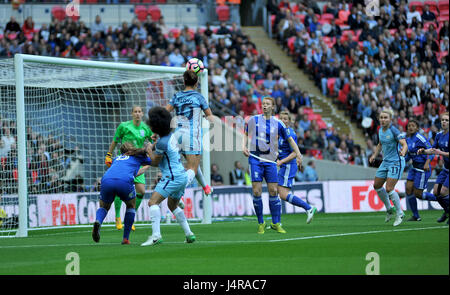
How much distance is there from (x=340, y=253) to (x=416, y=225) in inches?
215

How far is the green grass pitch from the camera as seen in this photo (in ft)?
25.0

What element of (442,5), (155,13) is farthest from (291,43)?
(442,5)

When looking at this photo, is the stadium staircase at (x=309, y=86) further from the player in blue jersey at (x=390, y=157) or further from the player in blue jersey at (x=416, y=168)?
the player in blue jersey at (x=390, y=157)

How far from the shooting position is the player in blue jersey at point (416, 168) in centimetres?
1555

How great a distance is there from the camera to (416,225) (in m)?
13.9

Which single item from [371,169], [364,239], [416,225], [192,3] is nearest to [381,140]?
[416,225]

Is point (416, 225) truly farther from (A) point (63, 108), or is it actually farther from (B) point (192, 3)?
(B) point (192, 3)

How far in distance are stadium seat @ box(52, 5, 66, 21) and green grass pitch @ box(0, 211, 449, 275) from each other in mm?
17504

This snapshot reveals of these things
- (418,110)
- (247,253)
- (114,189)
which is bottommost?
(247,253)

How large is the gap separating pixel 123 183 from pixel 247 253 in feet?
8.13

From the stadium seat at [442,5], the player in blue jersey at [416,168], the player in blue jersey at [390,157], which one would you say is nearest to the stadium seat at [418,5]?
the stadium seat at [442,5]

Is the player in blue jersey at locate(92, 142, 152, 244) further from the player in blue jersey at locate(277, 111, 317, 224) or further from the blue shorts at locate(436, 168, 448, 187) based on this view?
the blue shorts at locate(436, 168, 448, 187)

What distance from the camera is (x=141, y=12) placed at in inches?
1199

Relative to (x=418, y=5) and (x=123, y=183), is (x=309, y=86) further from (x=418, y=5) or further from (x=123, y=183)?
(x=123, y=183)
